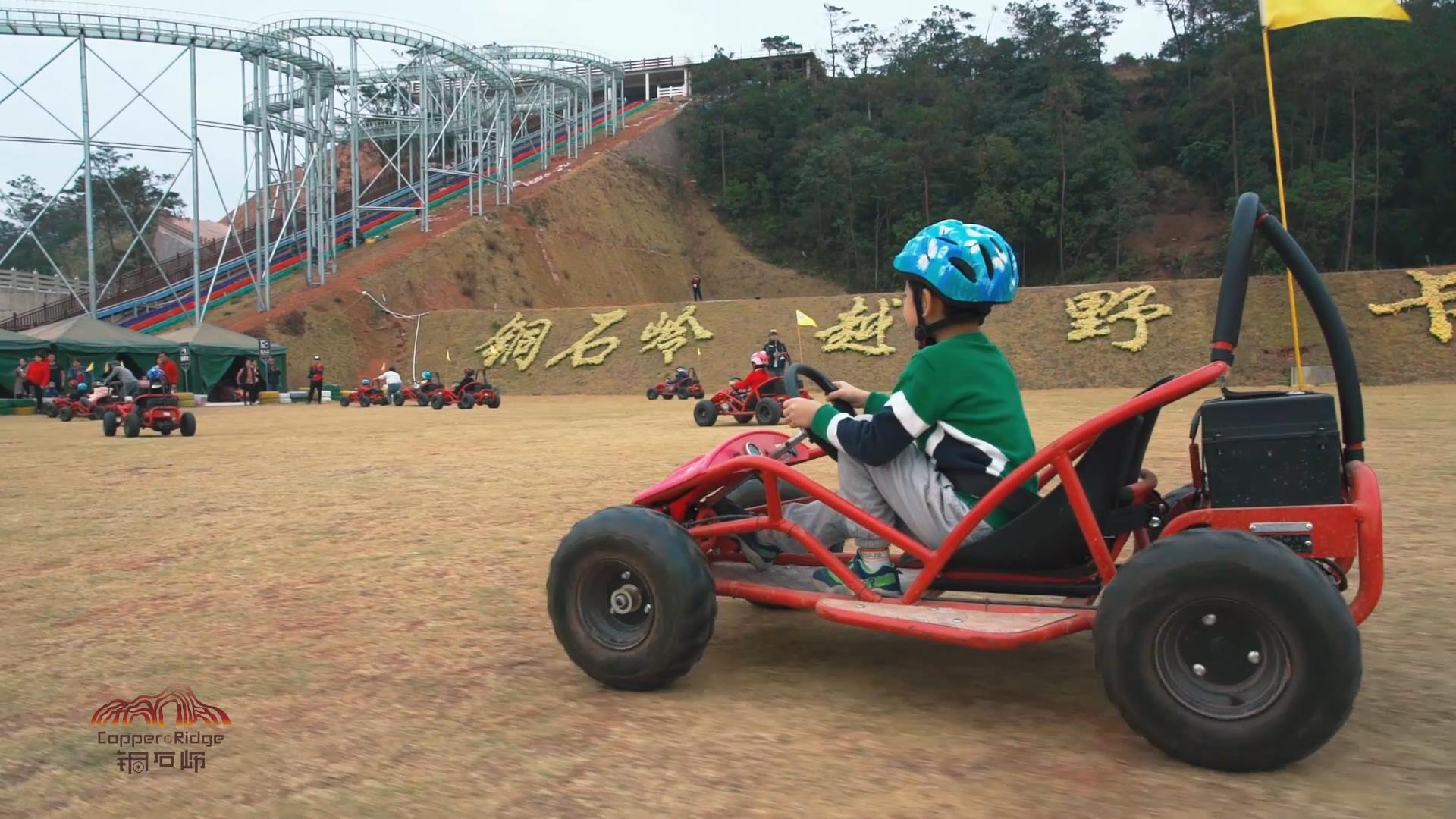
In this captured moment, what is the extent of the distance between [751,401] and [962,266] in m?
13.4

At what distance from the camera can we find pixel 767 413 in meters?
15.7

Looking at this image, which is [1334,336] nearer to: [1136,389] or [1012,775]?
[1012,775]

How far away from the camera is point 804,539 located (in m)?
3.11

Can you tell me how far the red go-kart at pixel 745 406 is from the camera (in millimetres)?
15523

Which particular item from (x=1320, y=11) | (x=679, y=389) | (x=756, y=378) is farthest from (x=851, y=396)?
(x=679, y=389)

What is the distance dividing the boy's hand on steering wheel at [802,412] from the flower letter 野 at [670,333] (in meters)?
27.5

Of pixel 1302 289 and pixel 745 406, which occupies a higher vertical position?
pixel 1302 289

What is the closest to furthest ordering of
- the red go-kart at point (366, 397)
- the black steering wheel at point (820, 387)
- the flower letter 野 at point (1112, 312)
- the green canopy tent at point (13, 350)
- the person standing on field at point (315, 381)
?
the black steering wheel at point (820, 387) → the green canopy tent at point (13, 350) → the red go-kart at point (366, 397) → the flower letter 野 at point (1112, 312) → the person standing on field at point (315, 381)

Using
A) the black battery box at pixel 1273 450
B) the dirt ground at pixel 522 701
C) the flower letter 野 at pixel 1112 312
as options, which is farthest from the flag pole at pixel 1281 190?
the flower letter 野 at pixel 1112 312

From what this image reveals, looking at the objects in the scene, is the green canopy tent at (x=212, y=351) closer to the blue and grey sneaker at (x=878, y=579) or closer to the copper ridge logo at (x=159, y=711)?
the copper ridge logo at (x=159, y=711)

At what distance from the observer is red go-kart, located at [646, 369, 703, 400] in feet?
80.8

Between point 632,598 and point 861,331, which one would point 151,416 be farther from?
point 861,331

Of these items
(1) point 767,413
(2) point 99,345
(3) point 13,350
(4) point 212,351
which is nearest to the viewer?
(1) point 767,413

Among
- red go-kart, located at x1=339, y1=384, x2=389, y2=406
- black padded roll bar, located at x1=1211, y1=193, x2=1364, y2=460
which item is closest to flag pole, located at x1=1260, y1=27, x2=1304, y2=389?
black padded roll bar, located at x1=1211, y1=193, x2=1364, y2=460
